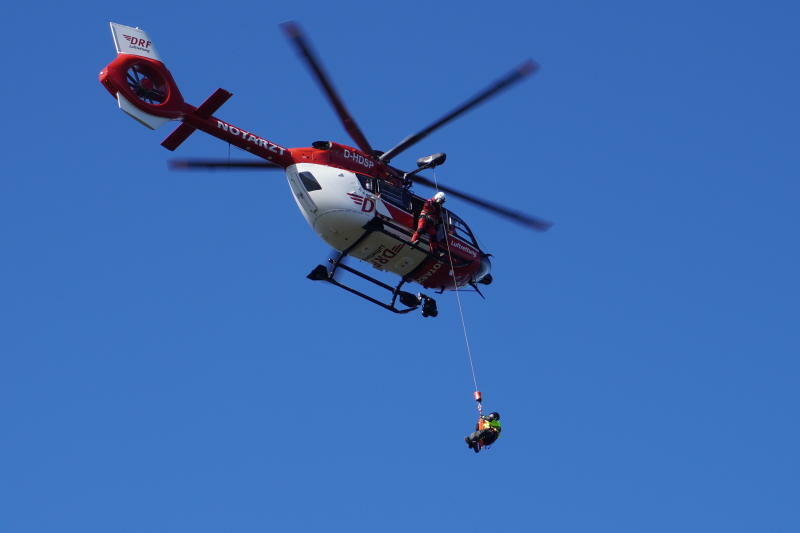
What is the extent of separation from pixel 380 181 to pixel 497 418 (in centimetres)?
539

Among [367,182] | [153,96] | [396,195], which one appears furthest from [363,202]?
[153,96]

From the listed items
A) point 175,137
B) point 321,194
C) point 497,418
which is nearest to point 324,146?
point 321,194

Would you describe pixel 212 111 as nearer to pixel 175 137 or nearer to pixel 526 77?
pixel 175 137

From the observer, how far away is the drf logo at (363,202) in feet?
84.2

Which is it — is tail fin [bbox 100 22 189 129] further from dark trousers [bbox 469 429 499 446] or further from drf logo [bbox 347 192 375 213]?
dark trousers [bbox 469 429 499 446]

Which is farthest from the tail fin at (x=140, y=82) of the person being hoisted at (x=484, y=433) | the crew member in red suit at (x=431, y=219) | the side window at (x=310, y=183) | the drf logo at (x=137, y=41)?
the person being hoisted at (x=484, y=433)

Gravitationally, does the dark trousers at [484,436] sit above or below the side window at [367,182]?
below

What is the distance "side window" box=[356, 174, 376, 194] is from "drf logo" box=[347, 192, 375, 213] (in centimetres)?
24

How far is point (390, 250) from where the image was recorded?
26453mm

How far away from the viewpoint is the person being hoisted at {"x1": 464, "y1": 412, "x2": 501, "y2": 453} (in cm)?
2462

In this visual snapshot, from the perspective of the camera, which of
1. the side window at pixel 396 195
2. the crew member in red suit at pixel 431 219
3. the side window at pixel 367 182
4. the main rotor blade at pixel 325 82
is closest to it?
the main rotor blade at pixel 325 82

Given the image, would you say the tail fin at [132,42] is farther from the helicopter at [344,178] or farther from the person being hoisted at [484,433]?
the person being hoisted at [484,433]

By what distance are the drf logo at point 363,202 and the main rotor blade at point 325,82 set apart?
108cm

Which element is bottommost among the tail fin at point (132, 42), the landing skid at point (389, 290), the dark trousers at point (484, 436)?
the dark trousers at point (484, 436)
